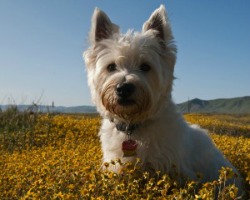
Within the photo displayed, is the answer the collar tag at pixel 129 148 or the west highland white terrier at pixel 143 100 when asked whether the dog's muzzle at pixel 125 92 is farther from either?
the collar tag at pixel 129 148

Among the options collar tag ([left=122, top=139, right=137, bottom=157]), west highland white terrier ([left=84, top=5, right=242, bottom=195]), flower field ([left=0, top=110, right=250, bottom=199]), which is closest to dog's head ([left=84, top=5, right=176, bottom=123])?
west highland white terrier ([left=84, top=5, right=242, bottom=195])

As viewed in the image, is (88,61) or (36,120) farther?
(36,120)

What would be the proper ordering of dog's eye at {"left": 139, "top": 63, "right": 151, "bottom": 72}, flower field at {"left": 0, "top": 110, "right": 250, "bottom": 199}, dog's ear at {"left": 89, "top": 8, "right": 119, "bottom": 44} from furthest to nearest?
dog's ear at {"left": 89, "top": 8, "right": 119, "bottom": 44} < dog's eye at {"left": 139, "top": 63, "right": 151, "bottom": 72} < flower field at {"left": 0, "top": 110, "right": 250, "bottom": 199}

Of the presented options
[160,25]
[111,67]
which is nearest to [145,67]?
[111,67]

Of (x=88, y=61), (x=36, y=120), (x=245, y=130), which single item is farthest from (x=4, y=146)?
(x=245, y=130)

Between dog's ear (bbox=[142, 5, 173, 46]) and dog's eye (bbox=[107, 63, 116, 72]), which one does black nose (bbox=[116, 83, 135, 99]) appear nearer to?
dog's eye (bbox=[107, 63, 116, 72])

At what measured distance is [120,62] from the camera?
4988 mm

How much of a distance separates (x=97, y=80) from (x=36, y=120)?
772 centimetres

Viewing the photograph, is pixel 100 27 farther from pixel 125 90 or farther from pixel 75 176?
pixel 75 176

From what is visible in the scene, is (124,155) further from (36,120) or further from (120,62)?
(36,120)

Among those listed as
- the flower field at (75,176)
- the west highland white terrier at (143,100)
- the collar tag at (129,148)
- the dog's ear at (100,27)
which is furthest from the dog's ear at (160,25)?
the flower field at (75,176)

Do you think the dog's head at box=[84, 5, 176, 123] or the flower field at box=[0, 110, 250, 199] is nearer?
the flower field at box=[0, 110, 250, 199]

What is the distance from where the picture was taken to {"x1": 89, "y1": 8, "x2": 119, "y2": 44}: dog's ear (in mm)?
5410

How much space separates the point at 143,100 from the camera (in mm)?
4715
